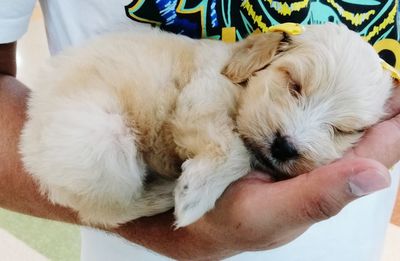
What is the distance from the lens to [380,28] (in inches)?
53.4

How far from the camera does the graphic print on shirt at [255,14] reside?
4.32 ft

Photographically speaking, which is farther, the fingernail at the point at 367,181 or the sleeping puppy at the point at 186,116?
the sleeping puppy at the point at 186,116

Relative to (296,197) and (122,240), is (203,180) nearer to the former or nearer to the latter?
(296,197)

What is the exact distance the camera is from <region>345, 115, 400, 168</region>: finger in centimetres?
112

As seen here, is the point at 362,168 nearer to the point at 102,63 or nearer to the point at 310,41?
the point at 310,41

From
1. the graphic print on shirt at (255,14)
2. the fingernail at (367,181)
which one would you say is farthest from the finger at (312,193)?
the graphic print on shirt at (255,14)

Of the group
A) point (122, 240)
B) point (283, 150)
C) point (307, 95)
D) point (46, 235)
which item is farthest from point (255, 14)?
point (46, 235)

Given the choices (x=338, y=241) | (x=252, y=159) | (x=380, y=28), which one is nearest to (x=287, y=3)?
(x=380, y=28)

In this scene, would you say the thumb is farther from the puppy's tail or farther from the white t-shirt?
the white t-shirt

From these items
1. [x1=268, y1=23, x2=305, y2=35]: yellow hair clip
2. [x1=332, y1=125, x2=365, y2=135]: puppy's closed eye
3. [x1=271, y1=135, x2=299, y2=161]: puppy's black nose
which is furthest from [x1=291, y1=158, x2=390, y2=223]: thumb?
[x1=268, y1=23, x2=305, y2=35]: yellow hair clip

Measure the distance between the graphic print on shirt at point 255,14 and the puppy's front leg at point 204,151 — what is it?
215mm

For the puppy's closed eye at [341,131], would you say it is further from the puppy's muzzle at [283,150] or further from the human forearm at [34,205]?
the human forearm at [34,205]

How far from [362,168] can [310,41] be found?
400 millimetres

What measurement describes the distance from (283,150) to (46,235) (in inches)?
82.6
